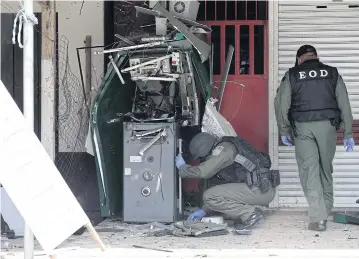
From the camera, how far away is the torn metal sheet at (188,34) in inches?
269

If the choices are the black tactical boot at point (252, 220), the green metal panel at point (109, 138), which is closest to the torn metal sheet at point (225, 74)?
the green metal panel at point (109, 138)

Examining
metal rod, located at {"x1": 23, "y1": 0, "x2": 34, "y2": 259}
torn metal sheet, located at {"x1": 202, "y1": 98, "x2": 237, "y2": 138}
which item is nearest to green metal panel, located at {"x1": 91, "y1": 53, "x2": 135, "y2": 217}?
torn metal sheet, located at {"x1": 202, "y1": 98, "x2": 237, "y2": 138}

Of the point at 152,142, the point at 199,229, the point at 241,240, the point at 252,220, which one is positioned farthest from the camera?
the point at 152,142

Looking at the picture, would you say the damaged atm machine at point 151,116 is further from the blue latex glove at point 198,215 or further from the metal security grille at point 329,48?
the metal security grille at point 329,48

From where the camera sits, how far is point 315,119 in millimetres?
6496

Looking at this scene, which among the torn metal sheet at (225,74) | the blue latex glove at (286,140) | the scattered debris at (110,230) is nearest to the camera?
the scattered debris at (110,230)

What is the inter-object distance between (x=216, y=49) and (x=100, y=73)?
4.59 ft

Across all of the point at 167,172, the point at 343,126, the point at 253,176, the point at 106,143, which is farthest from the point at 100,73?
the point at 343,126

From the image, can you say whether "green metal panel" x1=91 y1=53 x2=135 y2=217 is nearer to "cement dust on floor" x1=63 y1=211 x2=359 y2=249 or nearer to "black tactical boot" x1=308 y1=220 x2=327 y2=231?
"cement dust on floor" x1=63 y1=211 x2=359 y2=249

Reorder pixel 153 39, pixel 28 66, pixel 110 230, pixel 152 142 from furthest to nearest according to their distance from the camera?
1. pixel 153 39
2. pixel 152 142
3. pixel 110 230
4. pixel 28 66

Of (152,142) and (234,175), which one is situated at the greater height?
(152,142)

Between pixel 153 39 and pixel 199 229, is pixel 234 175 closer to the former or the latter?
pixel 199 229

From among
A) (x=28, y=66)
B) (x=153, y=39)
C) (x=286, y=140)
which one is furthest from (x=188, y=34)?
(x=28, y=66)

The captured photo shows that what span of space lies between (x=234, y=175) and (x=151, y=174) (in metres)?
0.85
